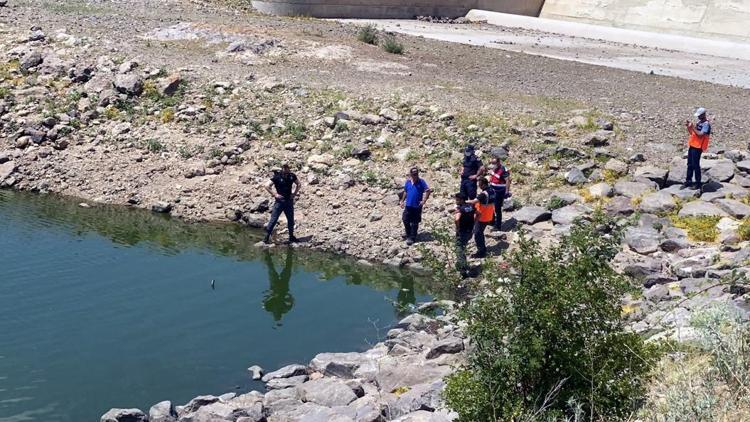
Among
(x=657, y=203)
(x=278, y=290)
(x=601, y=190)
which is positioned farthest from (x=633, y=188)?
(x=278, y=290)

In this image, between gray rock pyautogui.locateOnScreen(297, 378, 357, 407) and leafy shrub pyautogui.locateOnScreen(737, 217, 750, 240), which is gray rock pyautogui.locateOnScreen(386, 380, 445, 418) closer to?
gray rock pyautogui.locateOnScreen(297, 378, 357, 407)

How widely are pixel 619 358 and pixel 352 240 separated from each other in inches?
420

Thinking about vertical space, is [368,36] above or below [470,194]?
above

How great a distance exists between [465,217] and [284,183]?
12.9 ft

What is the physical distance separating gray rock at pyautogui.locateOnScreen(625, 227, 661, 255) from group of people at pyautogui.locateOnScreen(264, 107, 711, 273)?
217 cm

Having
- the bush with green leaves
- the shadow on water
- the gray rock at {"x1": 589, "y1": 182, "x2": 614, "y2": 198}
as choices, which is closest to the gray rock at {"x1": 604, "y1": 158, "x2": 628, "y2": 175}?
the gray rock at {"x1": 589, "y1": 182, "x2": 614, "y2": 198}

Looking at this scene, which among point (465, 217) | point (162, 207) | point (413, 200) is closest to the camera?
point (465, 217)

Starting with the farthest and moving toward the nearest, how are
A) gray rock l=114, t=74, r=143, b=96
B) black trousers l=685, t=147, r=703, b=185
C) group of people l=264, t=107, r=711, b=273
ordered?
gray rock l=114, t=74, r=143, b=96
black trousers l=685, t=147, r=703, b=185
group of people l=264, t=107, r=711, b=273

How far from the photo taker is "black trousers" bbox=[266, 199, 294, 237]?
64.1ft

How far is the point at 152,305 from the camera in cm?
1664

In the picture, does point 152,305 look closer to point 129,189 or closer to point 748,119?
point 129,189

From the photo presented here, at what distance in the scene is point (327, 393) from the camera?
12555mm

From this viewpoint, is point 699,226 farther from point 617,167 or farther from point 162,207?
point 162,207

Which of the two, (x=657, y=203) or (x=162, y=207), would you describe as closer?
(x=657, y=203)
